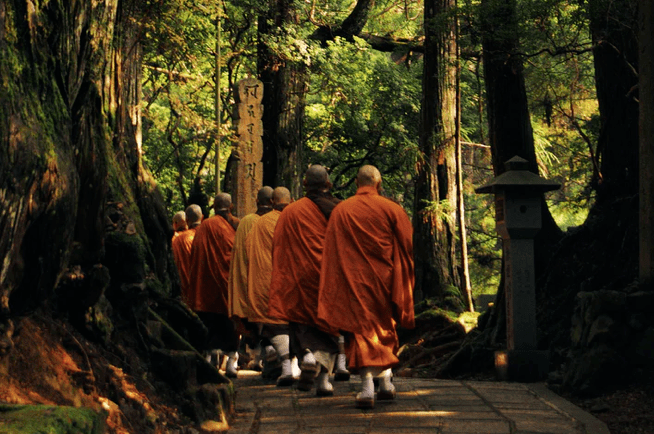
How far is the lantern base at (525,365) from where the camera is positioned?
9.79 metres

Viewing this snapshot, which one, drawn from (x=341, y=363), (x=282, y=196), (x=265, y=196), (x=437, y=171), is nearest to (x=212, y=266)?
(x=265, y=196)

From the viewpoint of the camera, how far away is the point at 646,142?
8375 mm

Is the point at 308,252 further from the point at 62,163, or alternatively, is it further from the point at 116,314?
the point at 62,163

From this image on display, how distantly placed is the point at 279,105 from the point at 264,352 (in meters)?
6.96

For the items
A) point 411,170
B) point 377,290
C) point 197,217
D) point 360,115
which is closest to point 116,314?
point 377,290

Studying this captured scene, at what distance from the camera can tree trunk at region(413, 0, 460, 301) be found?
589 inches

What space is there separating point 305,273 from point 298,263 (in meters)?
0.12

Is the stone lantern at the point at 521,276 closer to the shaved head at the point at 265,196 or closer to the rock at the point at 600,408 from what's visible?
the rock at the point at 600,408

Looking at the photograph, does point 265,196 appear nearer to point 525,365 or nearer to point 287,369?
point 287,369

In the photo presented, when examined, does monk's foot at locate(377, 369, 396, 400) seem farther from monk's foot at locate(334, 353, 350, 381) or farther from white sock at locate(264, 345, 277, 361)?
white sock at locate(264, 345, 277, 361)

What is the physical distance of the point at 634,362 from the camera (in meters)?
8.05

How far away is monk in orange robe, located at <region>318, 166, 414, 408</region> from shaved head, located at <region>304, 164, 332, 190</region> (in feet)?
2.21

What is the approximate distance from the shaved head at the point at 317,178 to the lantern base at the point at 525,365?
253 cm

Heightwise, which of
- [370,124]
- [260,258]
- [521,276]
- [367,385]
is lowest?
[367,385]
